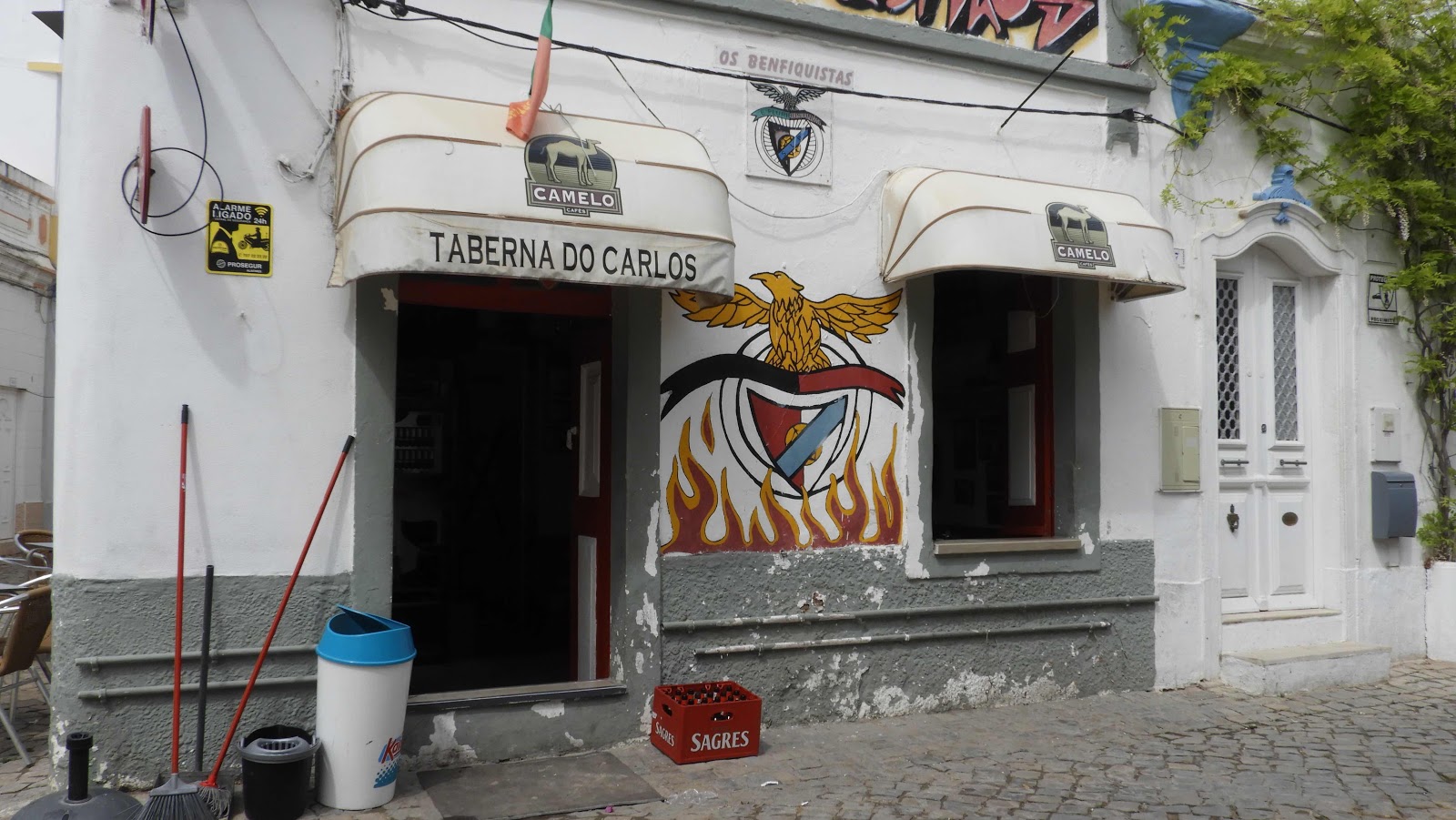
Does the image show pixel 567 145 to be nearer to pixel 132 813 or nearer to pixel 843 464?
pixel 843 464

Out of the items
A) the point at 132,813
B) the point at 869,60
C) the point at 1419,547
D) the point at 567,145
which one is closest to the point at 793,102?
the point at 869,60

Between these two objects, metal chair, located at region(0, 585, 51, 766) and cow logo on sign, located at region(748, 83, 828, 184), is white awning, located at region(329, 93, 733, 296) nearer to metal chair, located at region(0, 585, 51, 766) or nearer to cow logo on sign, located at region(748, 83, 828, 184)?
cow logo on sign, located at region(748, 83, 828, 184)

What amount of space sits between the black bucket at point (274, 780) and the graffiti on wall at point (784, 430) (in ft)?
6.98

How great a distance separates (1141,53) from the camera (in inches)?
296

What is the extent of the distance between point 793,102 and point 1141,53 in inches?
106

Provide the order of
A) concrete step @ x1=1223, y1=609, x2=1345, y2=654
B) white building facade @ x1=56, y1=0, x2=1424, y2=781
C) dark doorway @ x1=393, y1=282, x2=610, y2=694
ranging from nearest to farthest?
white building facade @ x1=56, y1=0, x2=1424, y2=781
concrete step @ x1=1223, y1=609, x2=1345, y2=654
dark doorway @ x1=393, y1=282, x2=610, y2=694

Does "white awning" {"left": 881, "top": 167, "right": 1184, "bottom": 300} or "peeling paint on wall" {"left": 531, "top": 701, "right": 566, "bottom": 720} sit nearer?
"peeling paint on wall" {"left": 531, "top": 701, "right": 566, "bottom": 720}

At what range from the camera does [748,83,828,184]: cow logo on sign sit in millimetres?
6375

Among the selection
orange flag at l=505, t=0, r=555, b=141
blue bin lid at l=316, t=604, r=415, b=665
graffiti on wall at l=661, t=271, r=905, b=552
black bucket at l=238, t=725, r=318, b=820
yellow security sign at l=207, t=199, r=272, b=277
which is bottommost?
black bucket at l=238, t=725, r=318, b=820

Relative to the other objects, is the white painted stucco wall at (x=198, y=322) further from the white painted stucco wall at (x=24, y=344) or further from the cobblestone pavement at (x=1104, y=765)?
the white painted stucco wall at (x=24, y=344)

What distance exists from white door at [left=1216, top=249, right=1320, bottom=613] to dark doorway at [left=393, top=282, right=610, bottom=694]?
4849mm

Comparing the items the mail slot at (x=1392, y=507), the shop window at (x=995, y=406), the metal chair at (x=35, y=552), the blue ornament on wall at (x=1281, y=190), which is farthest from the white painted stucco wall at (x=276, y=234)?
the mail slot at (x=1392, y=507)

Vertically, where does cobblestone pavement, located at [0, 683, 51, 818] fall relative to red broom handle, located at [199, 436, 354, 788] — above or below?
below

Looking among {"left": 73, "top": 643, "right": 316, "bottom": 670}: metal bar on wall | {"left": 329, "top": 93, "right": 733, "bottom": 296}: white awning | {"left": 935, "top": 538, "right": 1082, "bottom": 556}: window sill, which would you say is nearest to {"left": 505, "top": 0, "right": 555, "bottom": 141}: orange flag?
{"left": 329, "top": 93, "right": 733, "bottom": 296}: white awning
